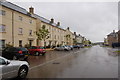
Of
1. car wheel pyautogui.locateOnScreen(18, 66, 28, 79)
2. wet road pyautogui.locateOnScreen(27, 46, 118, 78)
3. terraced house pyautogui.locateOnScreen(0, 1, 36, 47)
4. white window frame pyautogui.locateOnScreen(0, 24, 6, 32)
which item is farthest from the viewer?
terraced house pyautogui.locateOnScreen(0, 1, 36, 47)

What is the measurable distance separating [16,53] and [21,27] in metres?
14.8

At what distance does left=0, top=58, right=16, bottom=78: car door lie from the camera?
5031mm

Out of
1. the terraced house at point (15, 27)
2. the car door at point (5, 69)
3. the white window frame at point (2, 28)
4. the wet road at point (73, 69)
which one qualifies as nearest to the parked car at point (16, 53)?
the wet road at point (73, 69)

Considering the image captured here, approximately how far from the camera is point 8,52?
12.5 meters

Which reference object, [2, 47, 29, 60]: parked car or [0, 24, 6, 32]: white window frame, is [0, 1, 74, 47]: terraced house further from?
[2, 47, 29, 60]: parked car

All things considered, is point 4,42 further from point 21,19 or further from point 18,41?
point 21,19

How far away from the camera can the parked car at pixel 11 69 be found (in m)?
5.12

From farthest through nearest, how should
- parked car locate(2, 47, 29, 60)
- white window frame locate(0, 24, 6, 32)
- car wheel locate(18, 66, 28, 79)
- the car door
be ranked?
white window frame locate(0, 24, 6, 32), parked car locate(2, 47, 29, 60), car wheel locate(18, 66, 28, 79), the car door

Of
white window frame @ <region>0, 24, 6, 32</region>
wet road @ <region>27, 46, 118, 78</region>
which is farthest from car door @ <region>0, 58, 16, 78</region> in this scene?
white window frame @ <region>0, 24, 6, 32</region>

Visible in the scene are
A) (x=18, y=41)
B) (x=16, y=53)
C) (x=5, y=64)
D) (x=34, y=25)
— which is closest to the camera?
(x=5, y=64)

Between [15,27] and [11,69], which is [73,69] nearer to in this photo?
[11,69]

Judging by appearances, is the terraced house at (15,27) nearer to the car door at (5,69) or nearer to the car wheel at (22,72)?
the car wheel at (22,72)

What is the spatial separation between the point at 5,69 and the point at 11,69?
37cm

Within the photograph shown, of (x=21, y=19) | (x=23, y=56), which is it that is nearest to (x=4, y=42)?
(x=21, y=19)
